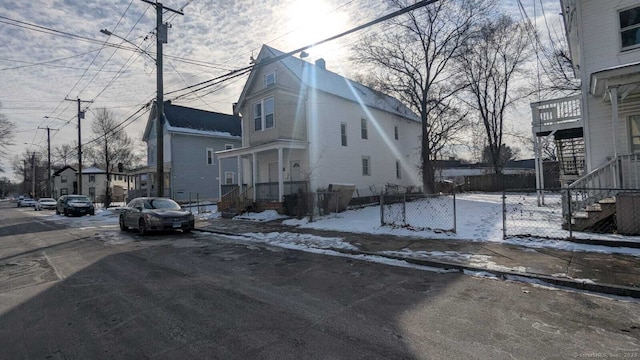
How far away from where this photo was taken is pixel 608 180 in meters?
10.7

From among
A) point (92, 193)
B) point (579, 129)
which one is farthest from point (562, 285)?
point (92, 193)

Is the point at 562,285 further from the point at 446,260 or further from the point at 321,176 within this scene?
the point at 321,176

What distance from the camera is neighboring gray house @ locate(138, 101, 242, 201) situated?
101ft

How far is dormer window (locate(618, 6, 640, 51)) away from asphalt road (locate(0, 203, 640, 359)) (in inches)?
424

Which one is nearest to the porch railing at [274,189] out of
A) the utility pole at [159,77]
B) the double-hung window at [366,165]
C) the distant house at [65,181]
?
the utility pole at [159,77]

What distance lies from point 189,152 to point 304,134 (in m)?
16.1

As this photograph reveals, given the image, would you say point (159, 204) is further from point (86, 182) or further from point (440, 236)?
point (86, 182)

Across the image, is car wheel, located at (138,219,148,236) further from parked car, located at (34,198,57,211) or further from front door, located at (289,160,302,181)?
parked car, located at (34,198,57,211)

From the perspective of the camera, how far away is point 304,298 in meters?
5.43

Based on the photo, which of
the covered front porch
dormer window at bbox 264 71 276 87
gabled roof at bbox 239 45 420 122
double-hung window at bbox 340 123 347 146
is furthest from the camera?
double-hung window at bbox 340 123 347 146

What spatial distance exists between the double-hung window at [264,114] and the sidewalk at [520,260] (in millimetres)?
11754

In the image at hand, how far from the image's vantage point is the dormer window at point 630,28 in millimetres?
11445

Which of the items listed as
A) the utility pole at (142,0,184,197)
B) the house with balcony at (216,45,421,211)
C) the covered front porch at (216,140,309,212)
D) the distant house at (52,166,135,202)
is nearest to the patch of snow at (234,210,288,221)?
the covered front porch at (216,140,309,212)

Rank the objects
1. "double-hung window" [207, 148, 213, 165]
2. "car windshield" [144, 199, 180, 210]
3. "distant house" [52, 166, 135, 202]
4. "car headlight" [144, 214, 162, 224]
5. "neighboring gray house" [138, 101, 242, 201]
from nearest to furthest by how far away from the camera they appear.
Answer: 1. "car headlight" [144, 214, 162, 224]
2. "car windshield" [144, 199, 180, 210]
3. "neighboring gray house" [138, 101, 242, 201]
4. "double-hung window" [207, 148, 213, 165]
5. "distant house" [52, 166, 135, 202]
